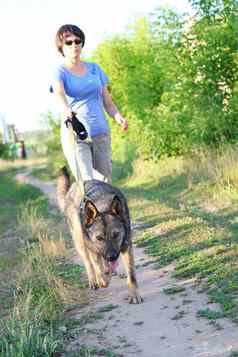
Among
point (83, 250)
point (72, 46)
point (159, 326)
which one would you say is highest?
point (72, 46)

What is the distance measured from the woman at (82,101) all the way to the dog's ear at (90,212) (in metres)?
0.70

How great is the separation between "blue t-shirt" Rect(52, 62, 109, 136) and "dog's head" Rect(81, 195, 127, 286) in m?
0.98

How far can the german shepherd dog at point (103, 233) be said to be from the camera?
16.0ft

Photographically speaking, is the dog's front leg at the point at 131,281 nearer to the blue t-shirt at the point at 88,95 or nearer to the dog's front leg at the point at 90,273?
the dog's front leg at the point at 90,273

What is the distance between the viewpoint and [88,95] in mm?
5590

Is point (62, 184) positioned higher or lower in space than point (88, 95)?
lower

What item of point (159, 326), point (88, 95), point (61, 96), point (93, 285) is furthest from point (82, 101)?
point (159, 326)

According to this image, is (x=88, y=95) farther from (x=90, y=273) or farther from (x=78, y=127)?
(x=90, y=273)

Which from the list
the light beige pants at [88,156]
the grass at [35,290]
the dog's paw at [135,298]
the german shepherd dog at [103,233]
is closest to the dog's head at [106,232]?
the german shepherd dog at [103,233]

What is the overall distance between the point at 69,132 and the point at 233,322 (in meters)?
2.49

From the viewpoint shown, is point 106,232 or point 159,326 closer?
point 159,326

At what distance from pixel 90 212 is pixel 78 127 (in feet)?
2.97

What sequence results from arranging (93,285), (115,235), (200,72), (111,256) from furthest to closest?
(200,72) < (93,285) < (115,235) < (111,256)

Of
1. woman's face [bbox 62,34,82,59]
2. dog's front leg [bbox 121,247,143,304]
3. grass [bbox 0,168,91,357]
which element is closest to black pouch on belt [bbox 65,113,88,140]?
woman's face [bbox 62,34,82,59]
